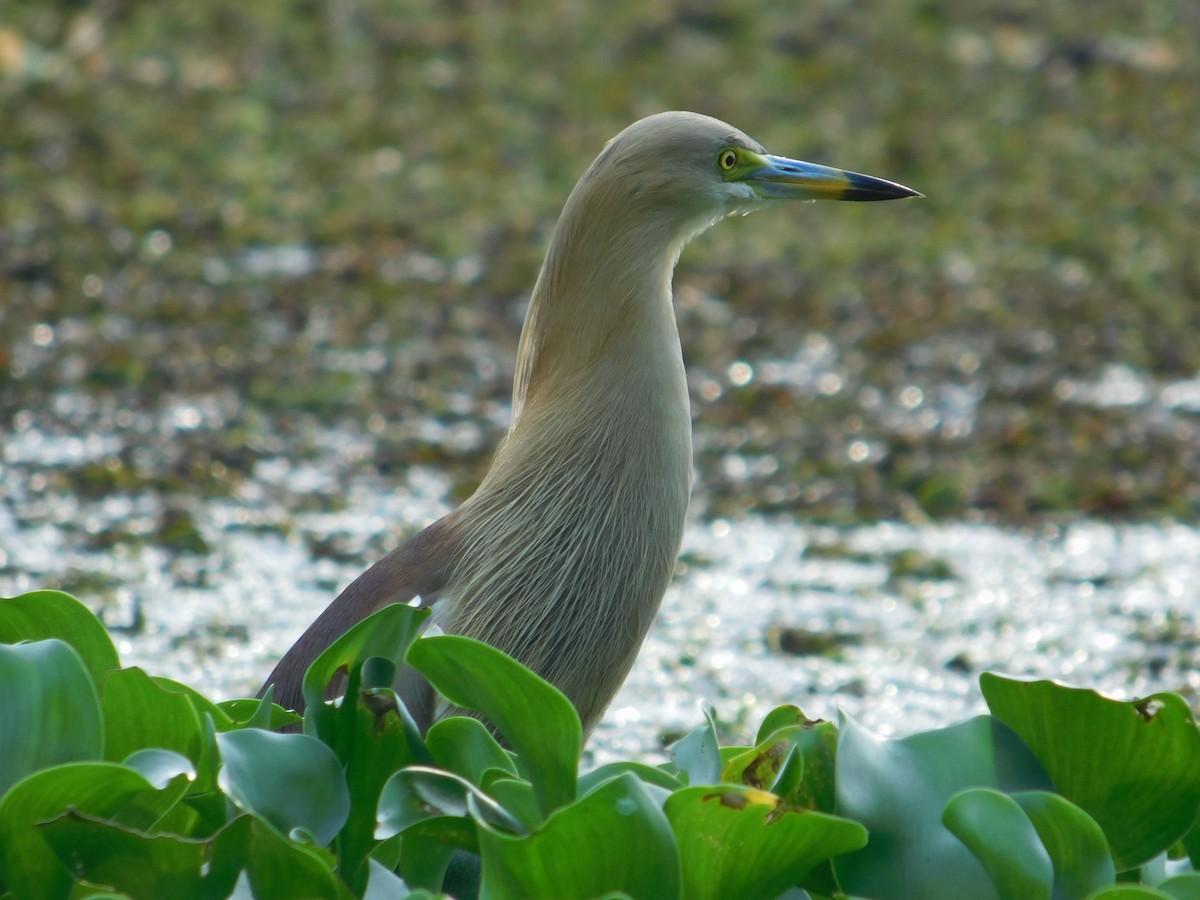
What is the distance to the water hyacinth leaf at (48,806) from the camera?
1856mm

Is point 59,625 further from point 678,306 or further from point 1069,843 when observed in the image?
point 678,306

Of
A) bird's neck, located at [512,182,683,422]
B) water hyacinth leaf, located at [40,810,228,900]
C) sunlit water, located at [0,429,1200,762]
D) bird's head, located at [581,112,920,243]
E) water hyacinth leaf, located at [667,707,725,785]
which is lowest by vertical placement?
sunlit water, located at [0,429,1200,762]

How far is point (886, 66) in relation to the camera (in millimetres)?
9297

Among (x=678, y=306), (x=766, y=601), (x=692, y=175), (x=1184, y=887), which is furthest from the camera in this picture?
(x=678, y=306)

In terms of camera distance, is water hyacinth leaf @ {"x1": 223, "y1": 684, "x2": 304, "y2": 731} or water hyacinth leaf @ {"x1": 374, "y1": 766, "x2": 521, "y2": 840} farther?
water hyacinth leaf @ {"x1": 223, "y1": 684, "x2": 304, "y2": 731}

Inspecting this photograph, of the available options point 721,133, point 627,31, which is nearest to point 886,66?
point 627,31

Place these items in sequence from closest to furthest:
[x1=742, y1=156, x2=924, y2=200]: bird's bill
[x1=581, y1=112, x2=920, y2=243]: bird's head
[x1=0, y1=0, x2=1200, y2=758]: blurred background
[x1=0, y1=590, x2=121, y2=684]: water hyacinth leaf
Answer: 1. [x1=0, y1=590, x2=121, y2=684]: water hyacinth leaf
2. [x1=581, y1=112, x2=920, y2=243]: bird's head
3. [x1=742, y1=156, x2=924, y2=200]: bird's bill
4. [x1=0, y1=0, x2=1200, y2=758]: blurred background

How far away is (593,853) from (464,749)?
0.35 metres

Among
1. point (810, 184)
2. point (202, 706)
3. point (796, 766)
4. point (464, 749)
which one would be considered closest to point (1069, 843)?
point (796, 766)

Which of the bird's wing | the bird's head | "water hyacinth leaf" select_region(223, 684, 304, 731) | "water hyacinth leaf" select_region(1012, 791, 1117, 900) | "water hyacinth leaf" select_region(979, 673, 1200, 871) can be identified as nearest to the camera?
"water hyacinth leaf" select_region(1012, 791, 1117, 900)

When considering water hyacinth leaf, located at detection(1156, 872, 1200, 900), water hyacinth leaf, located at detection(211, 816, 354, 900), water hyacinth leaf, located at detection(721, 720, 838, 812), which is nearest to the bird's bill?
water hyacinth leaf, located at detection(721, 720, 838, 812)

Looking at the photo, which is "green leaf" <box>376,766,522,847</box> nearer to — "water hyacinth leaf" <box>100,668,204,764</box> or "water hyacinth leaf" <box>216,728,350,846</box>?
"water hyacinth leaf" <box>216,728,350,846</box>

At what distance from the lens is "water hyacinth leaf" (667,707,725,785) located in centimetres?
222

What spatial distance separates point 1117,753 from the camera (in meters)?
2.09
